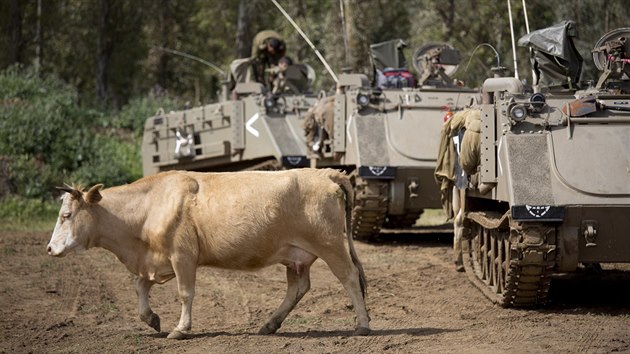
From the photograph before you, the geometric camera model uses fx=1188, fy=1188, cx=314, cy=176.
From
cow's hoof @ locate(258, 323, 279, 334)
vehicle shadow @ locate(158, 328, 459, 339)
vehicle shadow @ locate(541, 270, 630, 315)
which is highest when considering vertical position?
cow's hoof @ locate(258, 323, 279, 334)

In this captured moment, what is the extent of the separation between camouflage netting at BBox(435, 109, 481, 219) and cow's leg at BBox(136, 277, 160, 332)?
150 inches

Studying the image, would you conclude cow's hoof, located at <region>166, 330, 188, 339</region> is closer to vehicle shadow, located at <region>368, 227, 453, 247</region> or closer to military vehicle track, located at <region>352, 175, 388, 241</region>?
military vehicle track, located at <region>352, 175, 388, 241</region>

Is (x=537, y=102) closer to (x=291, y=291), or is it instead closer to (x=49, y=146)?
(x=291, y=291)

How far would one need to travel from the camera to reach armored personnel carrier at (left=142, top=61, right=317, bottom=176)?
64.0ft

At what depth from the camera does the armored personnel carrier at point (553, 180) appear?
10242 mm

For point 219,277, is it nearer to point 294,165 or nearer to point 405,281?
point 405,281

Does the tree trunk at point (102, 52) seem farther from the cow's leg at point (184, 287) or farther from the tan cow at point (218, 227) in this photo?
the cow's leg at point (184, 287)

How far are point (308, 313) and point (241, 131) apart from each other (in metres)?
9.58

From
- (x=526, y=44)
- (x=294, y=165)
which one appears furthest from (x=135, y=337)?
(x=294, y=165)

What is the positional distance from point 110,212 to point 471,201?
4.87m

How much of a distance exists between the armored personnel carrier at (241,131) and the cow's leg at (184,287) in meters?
9.61

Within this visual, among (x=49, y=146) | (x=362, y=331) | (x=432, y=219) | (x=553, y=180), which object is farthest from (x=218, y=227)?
(x=49, y=146)

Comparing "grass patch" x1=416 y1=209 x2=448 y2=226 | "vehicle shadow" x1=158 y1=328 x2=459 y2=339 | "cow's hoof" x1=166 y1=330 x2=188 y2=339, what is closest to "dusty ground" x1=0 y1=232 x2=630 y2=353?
"vehicle shadow" x1=158 y1=328 x2=459 y2=339

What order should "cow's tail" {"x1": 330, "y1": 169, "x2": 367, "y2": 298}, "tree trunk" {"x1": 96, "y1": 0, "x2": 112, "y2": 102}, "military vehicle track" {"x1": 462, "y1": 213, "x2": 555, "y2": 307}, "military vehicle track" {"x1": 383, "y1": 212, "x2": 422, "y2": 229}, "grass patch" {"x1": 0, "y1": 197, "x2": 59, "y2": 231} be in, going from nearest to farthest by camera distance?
"cow's tail" {"x1": 330, "y1": 169, "x2": 367, "y2": 298}
"military vehicle track" {"x1": 462, "y1": 213, "x2": 555, "y2": 307}
"military vehicle track" {"x1": 383, "y1": 212, "x2": 422, "y2": 229}
"grass patch" {"x1": 0, "y1": 197, "x2": 59, "y2": 231}
"tree trunk" {"x1": 96, "y1": 0, "x2": 112, "y2": 102}
